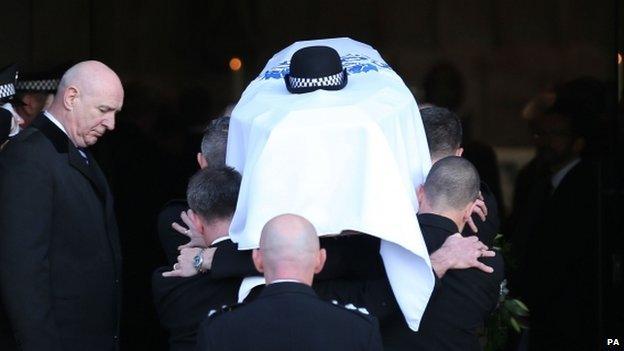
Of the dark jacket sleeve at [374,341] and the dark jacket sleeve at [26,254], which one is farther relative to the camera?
the dark jacket sleeve at [26,254]

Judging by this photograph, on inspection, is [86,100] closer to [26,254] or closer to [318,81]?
[26,254]

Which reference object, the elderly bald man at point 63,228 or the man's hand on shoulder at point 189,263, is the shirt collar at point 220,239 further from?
the elderly bald man at point 63,228

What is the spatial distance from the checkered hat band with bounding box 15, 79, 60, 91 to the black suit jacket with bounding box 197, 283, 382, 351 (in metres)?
2.44

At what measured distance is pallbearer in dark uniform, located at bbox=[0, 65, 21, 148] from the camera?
4.57 meters

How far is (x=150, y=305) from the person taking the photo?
671 centimetres

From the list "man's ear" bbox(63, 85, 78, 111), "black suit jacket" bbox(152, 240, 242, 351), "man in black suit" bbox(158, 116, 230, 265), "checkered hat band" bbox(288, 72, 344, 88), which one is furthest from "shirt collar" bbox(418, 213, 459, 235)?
"man's ear" bbox(63, 85, 78, 111)

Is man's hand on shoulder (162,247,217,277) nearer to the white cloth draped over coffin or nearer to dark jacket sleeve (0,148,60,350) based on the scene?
the white cloth draped over coffin

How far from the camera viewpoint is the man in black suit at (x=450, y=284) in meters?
4.11

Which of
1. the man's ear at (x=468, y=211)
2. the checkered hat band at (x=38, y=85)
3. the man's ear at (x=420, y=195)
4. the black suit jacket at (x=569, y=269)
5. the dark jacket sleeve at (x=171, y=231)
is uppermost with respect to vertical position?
the checkered hat band at (x=38, y=85)

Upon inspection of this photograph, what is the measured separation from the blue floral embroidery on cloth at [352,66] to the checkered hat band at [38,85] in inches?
55.0

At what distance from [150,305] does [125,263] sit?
256 millimetres

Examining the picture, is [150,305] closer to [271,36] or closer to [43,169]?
[271,36]

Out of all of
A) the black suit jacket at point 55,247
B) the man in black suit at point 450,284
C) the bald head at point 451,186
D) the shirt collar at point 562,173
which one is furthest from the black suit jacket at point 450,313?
the shirt collar at point 562,173

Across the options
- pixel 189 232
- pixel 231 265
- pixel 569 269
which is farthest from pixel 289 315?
pixel 569 269
